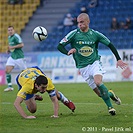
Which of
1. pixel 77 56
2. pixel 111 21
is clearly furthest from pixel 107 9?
pixel 77 56

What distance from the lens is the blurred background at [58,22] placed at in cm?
2614

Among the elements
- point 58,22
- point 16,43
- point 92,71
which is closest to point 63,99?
point 92,71

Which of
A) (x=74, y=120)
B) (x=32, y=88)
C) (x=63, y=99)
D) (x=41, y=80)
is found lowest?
(x=74, y=120)

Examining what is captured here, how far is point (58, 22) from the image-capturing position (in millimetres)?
32344

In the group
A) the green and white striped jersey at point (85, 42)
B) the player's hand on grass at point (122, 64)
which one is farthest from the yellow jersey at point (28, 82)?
the player's hand on grass at point (122, 64)

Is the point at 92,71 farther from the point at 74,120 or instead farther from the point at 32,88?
the point at 32,88

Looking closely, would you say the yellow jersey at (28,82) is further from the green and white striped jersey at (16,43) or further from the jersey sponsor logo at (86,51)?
the green and white striped jersey at (16,43)

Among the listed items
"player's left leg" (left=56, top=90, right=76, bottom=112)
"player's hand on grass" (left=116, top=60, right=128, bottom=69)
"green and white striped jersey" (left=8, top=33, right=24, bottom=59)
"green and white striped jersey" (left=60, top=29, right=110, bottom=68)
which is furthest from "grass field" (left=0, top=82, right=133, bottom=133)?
"green and white striped jersey" (left=8, top=33, right=24, bottom=59)

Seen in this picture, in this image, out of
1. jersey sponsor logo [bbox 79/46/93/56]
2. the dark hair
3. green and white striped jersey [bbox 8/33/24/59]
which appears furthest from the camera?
green and white striped jersey [bbox 8/33/24/59]

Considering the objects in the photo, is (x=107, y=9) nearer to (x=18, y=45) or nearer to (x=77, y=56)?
(x=18, y=45)

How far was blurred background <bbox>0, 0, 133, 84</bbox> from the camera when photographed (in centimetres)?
2614

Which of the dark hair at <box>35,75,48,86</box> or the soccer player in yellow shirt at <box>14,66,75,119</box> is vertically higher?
the dark hair at <box>35,75,48,86</box>

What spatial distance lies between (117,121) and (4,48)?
72.3ft

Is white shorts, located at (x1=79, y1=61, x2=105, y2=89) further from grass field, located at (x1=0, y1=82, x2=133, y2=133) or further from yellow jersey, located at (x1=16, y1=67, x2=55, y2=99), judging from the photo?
yellow jersey, located at (x1=16, y1=67, x2=55, y2=99)
